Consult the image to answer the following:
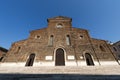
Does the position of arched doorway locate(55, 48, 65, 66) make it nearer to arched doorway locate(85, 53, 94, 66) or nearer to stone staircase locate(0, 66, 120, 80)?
arched doorway locate(85, 53, 94, 66)

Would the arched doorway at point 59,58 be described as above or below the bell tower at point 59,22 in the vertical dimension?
below

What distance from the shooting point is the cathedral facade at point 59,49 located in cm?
1402

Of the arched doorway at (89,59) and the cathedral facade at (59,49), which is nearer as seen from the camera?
the cathedral facade at (59,49)

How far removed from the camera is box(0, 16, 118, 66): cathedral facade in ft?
46.0

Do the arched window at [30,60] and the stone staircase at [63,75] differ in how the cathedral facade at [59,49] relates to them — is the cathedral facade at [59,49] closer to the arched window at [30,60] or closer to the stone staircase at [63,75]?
the arched window at [30,60]

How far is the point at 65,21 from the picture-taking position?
19.2 m

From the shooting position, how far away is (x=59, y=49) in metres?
15.4

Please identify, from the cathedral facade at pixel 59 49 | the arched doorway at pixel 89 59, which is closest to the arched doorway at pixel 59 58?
the cathedral facade at pixel 59 49

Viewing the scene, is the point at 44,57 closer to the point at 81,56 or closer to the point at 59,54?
the point at 59,54

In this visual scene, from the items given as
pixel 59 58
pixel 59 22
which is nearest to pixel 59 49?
pixel 59 58

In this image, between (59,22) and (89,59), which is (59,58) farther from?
(59,22)

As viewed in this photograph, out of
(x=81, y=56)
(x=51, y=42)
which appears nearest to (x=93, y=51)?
(x=81, y=56)

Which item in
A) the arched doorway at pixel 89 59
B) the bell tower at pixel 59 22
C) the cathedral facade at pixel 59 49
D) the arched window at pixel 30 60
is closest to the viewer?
the cathedral facade at pixel 59 49

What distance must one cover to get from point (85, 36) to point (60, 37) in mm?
4468
